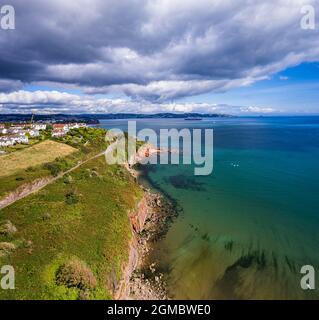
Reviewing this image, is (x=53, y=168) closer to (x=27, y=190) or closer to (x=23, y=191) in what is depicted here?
(x=27, y=190)

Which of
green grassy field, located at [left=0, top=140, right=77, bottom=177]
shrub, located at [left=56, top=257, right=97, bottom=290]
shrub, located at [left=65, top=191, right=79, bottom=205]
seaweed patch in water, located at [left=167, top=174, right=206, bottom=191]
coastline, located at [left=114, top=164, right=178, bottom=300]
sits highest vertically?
green grassy field, located at [left=0, top=140, right=77, bottom=177]

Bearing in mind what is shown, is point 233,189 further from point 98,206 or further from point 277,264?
point 98,206

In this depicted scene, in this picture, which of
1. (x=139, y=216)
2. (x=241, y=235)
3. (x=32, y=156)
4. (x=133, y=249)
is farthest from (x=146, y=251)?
(x=32, y=156)

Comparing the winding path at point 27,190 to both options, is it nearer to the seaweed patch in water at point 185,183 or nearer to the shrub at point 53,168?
the shrub at point 53,168

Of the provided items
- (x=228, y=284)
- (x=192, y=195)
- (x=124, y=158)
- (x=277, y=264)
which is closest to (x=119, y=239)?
(x=228, y=284)

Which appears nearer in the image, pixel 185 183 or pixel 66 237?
pixel 66 237

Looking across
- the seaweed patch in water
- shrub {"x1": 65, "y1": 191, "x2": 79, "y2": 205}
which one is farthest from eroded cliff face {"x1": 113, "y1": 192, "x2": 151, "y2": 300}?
the seaweed patch in water

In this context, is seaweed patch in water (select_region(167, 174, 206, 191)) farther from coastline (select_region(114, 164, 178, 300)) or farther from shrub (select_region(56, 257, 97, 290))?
shrub (select_region(56, 257, 97, 290))
